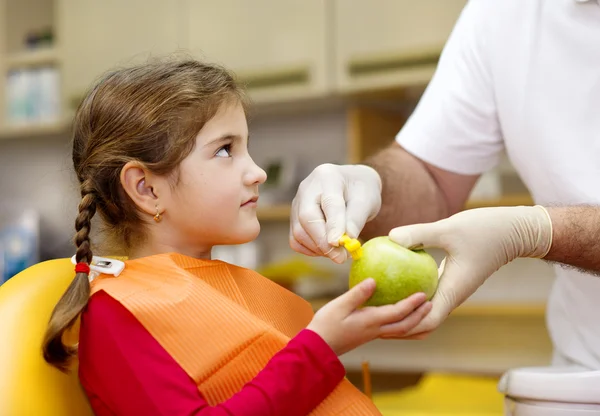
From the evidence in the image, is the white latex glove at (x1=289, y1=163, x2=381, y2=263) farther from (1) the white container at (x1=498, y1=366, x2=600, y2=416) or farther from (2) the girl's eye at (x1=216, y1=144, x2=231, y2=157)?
(1) the white container at (x1=498, y1=366, x2=600, y2=416)

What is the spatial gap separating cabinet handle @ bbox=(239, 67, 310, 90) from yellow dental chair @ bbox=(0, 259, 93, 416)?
1.82 m

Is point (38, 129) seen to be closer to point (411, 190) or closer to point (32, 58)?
point (32, 58)

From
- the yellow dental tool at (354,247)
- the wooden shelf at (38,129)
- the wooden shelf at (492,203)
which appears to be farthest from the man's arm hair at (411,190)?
the wooden shelf at (38,129)

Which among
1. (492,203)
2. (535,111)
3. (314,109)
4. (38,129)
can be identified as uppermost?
(535,111)

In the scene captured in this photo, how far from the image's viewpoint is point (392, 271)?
0.90 metres

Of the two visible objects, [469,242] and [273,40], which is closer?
[469,242]

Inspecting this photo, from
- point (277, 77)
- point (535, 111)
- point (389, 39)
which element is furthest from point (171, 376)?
point (277, 77)

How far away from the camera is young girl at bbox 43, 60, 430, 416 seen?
2.90 ft

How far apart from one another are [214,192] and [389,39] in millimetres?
1719

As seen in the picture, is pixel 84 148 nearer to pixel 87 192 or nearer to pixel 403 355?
pixel 87 192

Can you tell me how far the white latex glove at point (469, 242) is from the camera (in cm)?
96

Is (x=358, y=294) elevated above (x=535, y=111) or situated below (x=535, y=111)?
below

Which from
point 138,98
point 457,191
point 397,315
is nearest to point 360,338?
point 397,315

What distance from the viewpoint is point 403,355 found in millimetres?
2965
